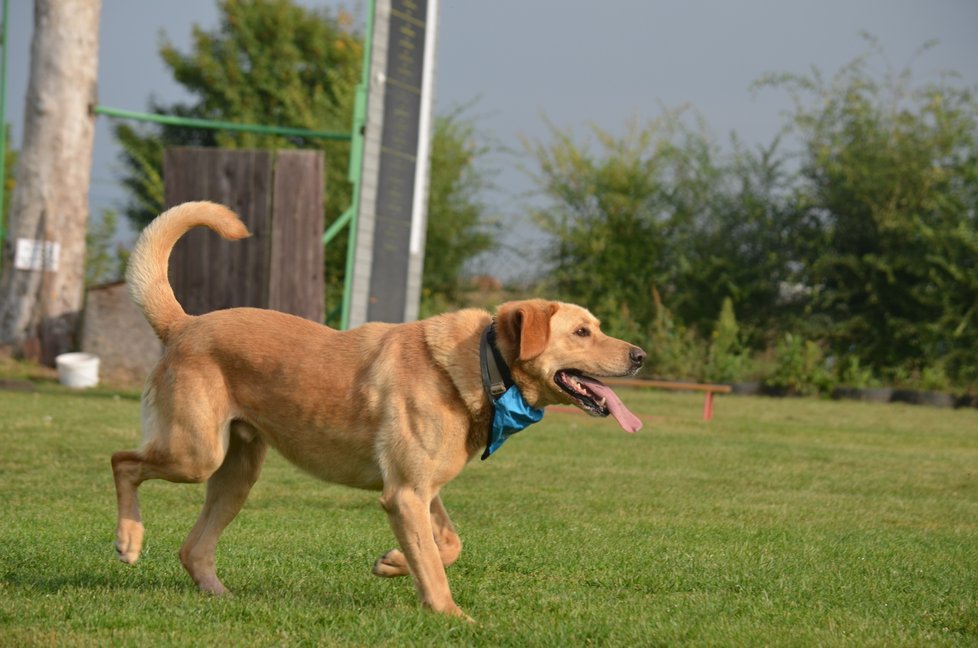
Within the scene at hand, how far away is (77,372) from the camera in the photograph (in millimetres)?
17375

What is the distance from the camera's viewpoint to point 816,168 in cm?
2552

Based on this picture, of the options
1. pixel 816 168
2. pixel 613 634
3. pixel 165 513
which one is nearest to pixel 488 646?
pixel 613 634

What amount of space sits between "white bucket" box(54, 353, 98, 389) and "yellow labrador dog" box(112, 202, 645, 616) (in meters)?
12.1

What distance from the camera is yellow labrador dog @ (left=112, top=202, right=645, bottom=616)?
5461 millimetres

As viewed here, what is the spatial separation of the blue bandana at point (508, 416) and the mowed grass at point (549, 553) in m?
0.77

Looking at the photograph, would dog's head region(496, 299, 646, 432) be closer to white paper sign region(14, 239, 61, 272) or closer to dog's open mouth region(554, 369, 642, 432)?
dog's open mouth region(554, 369, 642, 432)

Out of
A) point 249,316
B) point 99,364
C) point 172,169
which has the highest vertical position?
point 172,169

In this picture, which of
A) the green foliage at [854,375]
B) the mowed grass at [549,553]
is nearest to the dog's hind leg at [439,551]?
the mowed grass at [549,553]

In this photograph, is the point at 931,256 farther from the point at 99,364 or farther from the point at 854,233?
the point at 99,364

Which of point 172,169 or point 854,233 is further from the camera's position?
point 854,233

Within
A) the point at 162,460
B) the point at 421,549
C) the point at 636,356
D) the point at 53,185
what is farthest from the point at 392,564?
the point at 53,185

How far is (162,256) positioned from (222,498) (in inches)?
50.9

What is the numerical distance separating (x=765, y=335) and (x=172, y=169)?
13.5m

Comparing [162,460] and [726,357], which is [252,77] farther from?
[162,460]
